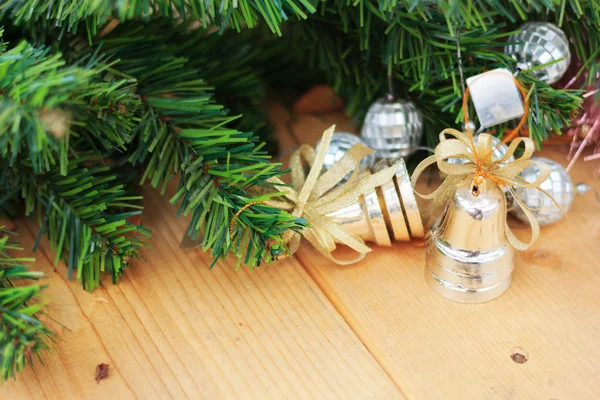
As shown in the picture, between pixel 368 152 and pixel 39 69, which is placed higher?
pixel 39 69

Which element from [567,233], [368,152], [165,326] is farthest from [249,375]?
[567,233]

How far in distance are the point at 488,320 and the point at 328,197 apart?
167 mm

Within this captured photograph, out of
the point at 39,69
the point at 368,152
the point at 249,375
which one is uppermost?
the point at 39,69

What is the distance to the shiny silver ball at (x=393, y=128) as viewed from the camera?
0.57m

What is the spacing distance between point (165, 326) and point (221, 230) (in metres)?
0.10

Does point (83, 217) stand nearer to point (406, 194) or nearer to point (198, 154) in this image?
point (198, 154)

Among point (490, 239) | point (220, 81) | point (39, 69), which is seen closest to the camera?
point (39, 69)

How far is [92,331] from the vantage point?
1.64ft

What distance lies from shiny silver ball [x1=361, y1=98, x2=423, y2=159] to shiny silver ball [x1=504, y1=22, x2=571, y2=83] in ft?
0.34

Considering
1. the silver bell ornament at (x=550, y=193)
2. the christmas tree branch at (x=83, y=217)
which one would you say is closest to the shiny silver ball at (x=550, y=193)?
the silver bell ornament at (x=550, y=193)

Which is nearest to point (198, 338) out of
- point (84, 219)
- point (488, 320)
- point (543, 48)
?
point (84, 219)

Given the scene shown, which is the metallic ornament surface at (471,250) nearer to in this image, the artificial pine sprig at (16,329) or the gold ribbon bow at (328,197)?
the gold ribbon bow at (328,197)

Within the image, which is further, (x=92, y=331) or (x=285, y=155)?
(x=285, y=155)

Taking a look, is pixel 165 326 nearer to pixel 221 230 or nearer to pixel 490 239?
pixel 221 230
